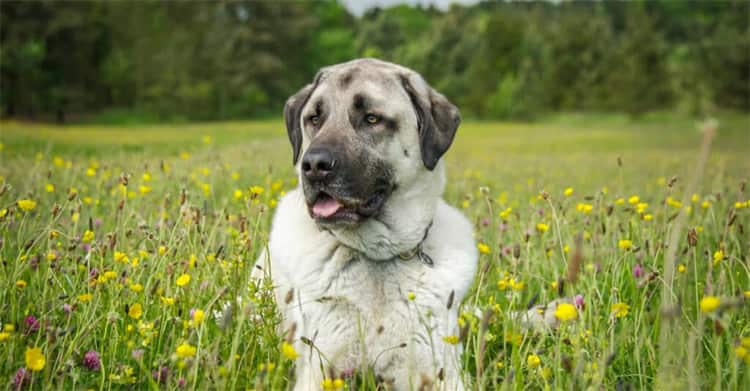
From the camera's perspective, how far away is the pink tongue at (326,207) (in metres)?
3.27

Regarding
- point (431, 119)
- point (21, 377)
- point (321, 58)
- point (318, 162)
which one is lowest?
point (21, 377)

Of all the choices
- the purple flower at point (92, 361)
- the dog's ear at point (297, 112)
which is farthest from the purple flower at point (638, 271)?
the purple flower at point (92, 361)

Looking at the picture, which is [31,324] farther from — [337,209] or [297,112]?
[297,112]

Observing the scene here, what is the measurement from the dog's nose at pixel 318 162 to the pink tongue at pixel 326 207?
0.19 meters

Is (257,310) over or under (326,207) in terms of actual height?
under

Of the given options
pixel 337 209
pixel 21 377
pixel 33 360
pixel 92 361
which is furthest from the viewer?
pixel 337 209

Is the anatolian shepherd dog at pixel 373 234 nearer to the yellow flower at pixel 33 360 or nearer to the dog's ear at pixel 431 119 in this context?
the dog's ear at pixel 431 119

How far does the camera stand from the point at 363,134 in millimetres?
3469

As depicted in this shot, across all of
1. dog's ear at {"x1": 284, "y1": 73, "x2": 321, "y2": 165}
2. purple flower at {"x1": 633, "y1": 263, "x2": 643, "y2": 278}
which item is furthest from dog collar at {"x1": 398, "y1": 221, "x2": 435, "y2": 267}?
purple flower at {"x1": 633, "y1": 263, "x2": 643, "y2": 278}

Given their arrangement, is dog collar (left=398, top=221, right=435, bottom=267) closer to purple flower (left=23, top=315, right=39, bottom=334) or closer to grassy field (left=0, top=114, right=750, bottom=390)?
grassy field (left=0, top=114, right=750, bottom=390)

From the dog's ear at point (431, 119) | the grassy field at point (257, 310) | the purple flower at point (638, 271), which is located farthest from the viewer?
the purple flower at point (638, 271)

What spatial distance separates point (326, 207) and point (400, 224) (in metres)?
0.49

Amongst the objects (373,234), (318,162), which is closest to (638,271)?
(373,234)

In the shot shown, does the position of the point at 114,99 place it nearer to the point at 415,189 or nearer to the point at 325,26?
the point at 325,26
